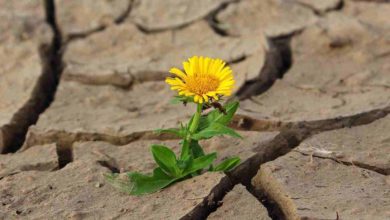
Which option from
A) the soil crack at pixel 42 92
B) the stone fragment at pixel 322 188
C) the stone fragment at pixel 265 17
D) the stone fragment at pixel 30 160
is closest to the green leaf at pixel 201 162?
the stone fragment at pixel 322 188

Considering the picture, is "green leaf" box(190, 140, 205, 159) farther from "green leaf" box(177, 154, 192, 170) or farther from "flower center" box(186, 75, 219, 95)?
"flower center" box(186, 75, 219, 95)

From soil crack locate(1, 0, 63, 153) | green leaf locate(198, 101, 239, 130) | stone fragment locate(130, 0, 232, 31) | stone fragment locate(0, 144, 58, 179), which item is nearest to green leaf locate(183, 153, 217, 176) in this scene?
green leaf locate(198, 101, 239, 130)

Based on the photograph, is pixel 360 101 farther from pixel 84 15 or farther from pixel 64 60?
pixel 84 15

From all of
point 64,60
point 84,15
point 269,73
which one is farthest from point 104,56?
point 269,73

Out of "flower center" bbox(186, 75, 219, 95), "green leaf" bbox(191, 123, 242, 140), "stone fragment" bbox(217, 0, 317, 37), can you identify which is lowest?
"green leaf" bbox(191, 123, 242, 140)

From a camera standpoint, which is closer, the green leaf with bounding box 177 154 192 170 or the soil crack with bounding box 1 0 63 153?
the green leaf with bounding box 177 154 192 170

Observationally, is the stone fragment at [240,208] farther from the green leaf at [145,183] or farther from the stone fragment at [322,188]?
the green leaf at [145,183]
